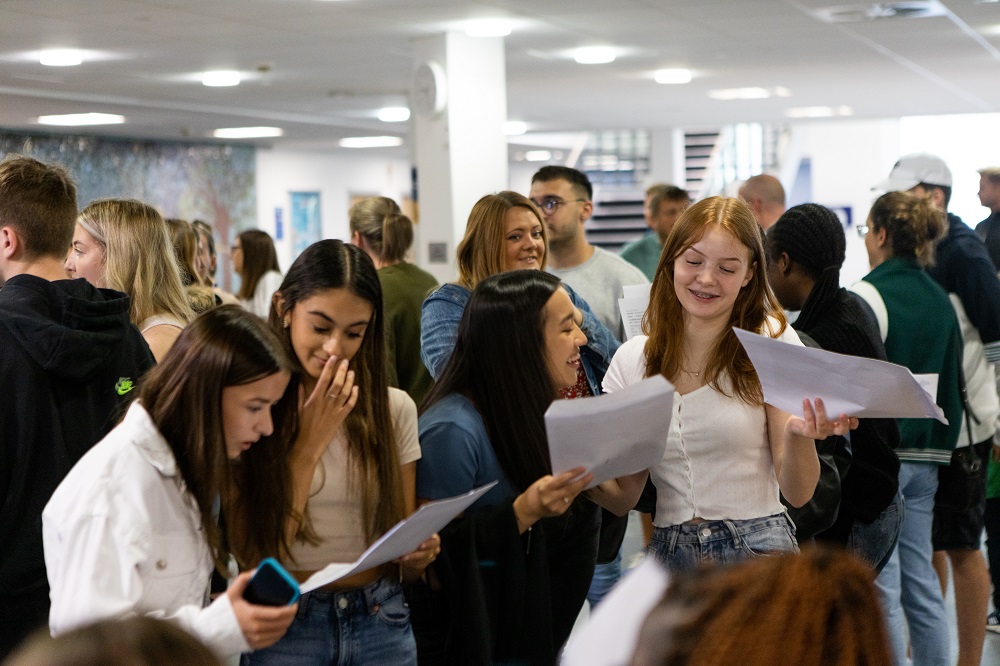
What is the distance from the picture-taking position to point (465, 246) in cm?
376

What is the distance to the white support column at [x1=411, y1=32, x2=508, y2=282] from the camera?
792cm

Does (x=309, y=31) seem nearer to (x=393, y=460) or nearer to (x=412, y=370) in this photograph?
(x=412, y=370)

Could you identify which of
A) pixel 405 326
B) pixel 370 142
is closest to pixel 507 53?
pixel 405 326

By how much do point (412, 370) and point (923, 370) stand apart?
1.99 metres

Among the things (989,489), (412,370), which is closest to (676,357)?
(412,370)

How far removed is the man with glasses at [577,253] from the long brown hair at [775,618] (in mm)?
3642

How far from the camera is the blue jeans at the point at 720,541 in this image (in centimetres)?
250

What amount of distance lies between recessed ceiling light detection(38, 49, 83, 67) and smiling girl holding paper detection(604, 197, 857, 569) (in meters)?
6.66

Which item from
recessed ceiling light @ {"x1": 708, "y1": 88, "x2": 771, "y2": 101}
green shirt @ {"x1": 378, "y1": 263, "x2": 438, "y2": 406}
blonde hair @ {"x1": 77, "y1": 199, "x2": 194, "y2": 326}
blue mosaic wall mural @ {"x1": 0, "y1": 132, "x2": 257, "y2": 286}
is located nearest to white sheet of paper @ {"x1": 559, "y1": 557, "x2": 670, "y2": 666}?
blonde hair @ {"x1": 77, "y1": 199, "x2": 194, "y2": 326}

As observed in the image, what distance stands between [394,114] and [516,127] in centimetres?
270

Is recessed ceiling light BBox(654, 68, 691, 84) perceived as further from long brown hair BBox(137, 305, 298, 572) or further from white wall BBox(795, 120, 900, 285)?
white wall BBox(795, 120, 900, 285)

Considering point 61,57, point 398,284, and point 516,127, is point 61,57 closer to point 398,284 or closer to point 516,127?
point 398,284

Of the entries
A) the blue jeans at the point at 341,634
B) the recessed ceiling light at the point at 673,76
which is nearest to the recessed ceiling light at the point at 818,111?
the recessed ceiling light at the point at 673,76

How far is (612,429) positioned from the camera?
86.1 inches
